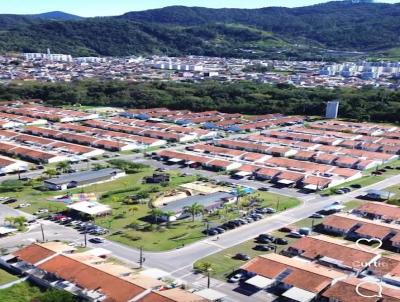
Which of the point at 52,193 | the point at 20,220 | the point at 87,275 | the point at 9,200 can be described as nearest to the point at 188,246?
the point at 87,275

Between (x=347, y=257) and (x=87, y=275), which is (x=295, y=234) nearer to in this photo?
(x=347, y=257)

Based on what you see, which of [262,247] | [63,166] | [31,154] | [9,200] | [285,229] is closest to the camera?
[262,247]

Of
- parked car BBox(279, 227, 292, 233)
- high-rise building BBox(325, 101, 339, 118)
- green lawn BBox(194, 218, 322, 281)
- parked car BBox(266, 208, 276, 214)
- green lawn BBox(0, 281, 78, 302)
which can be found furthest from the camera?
high-rise building BBox(325, 101, 339, 118)

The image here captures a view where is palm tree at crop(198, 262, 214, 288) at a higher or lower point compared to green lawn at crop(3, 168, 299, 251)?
higher

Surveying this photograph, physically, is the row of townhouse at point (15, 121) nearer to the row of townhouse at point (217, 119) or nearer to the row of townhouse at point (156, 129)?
the row of townhouse at point (156, 129)

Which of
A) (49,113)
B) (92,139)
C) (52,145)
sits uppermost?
(49,113)

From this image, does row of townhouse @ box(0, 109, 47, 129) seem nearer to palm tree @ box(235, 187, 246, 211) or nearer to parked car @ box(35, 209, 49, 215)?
parked car @ box(35, 209, 49, 215)

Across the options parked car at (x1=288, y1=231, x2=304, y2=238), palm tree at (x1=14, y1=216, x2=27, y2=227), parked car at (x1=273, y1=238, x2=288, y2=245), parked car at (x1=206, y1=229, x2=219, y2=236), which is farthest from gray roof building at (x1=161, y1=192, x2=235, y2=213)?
palm tree at (x1=14, y1=216, x2=27, y2=227)
